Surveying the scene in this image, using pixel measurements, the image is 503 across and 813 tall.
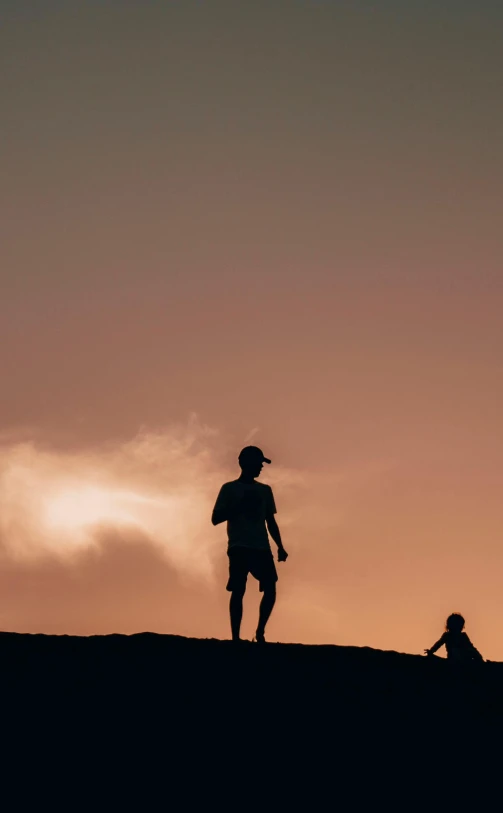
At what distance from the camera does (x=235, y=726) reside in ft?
35.3

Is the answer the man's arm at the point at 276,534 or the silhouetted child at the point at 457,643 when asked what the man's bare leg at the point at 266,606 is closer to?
the man's arm at the point at 276,534

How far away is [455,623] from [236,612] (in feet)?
10.7

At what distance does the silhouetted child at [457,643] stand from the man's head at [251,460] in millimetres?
3130

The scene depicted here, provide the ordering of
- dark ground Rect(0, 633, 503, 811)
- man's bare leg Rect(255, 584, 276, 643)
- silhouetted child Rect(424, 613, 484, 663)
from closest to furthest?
dark ground Rect(0, 633, 503, 811) < man's bare leg Rect(255, 584, 276, 643) < silhouetted child Rect(424, 613, 484, 663)

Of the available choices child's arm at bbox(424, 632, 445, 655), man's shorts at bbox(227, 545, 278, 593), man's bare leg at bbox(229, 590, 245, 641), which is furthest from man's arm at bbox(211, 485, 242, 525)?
child's arm at bbox(424, 632, 445, 655)

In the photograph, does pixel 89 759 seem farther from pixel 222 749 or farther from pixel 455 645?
pixel 455 645

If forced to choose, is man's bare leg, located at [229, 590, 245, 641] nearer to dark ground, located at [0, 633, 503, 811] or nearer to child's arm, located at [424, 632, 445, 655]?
dark ground, located at [0, 633, 503, 811]

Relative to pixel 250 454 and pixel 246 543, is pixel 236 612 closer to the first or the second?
pixel 246 543

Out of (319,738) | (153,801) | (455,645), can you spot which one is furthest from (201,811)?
(455,645)

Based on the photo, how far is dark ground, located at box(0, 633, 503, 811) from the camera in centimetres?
973

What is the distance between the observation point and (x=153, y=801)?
30.7 ft

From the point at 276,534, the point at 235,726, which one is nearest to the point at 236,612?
the point at 276,534

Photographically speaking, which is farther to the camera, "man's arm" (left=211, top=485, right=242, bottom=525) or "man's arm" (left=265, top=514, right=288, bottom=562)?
"man's arm" (left=265, top=514, right=288, bottom=562)

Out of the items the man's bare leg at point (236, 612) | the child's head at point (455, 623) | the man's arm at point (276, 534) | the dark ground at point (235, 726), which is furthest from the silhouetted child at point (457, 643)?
the man's bare leg at point (236, 612)
